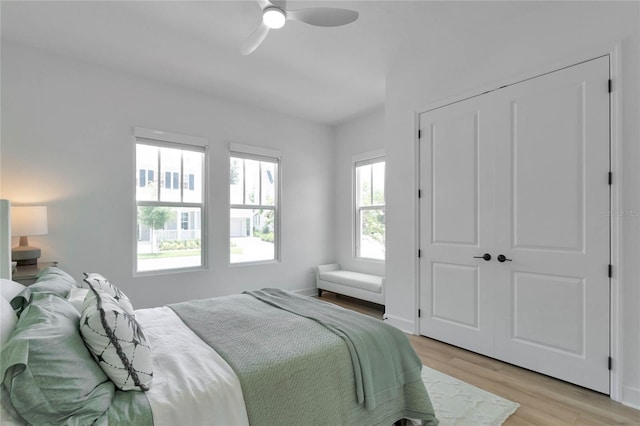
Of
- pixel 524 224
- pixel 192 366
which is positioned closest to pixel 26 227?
pixel 192 366

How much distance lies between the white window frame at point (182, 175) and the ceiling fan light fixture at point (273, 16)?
2.25 meters

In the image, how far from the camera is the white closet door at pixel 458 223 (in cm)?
291

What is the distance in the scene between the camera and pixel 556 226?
8.18ft

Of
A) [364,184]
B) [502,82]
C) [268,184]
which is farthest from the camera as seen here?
[364,184]

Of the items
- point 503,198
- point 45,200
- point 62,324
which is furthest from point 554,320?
point 45,200

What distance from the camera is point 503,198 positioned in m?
2.79

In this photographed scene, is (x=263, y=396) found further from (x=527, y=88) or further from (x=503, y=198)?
(x=527, y=88)

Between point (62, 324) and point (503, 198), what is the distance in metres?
3.12

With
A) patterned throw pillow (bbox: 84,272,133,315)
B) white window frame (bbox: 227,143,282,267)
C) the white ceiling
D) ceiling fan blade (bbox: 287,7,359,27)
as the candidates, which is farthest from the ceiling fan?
white window frame (bbox: 227,143,282,267)

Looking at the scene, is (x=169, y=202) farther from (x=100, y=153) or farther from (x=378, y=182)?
(x=378, y=182)

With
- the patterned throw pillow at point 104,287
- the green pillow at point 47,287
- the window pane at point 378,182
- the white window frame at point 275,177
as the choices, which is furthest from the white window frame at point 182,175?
the window pane at point 378,182

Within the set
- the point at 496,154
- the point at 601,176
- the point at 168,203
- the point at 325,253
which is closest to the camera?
the point at 601,176

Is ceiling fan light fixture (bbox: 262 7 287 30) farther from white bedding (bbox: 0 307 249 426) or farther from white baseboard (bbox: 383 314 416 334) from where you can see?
white baseboard (bbox: 383 314 416 334)

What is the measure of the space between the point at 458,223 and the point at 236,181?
3027mm
